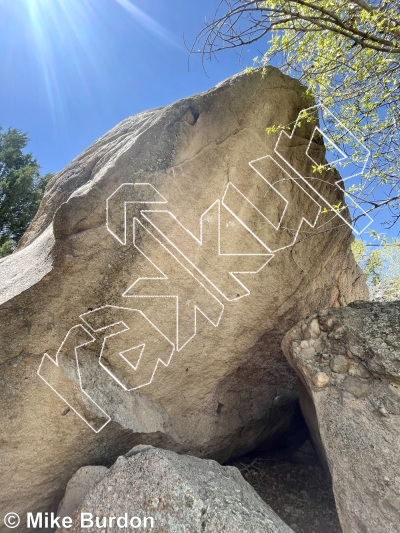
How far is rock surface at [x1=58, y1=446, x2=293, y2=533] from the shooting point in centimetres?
212

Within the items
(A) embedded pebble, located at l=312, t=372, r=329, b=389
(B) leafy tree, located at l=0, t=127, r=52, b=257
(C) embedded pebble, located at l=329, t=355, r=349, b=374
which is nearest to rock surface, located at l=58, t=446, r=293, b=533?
(A) embedded pebble, located at l=312, t=372, r=329, b=389

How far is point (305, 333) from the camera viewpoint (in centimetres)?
316

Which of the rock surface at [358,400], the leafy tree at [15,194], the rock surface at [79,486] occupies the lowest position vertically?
the rock surface at [79,486]

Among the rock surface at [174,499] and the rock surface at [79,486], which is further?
the rock surface at [79,486]

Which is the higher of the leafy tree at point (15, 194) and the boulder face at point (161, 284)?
the leafy tree at point (15, 194)

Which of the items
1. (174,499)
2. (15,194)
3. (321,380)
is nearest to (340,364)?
(321,380)

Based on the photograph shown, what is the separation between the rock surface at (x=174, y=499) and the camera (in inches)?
83.5

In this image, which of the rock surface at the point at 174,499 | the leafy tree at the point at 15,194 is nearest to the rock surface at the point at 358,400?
the rock surface at the point at 174,499

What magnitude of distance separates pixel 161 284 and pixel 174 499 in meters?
1.57

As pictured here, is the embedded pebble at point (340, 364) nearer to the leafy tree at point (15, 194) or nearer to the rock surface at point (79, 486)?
the rock surface at point (79, 486)

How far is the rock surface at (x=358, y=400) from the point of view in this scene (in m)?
2.32

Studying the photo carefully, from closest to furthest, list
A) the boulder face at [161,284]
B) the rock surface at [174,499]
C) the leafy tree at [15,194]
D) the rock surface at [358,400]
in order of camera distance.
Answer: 1. the rock surface at [174,499]
2. the rock surface at [358,400]
3. the boulder face at [161,284]
4. the leafy tree at [15,194]

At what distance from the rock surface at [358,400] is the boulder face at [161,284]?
0.67m

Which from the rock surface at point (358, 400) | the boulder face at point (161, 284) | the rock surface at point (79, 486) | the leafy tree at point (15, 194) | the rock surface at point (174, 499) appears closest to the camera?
the rock surface at point (174, 499)
